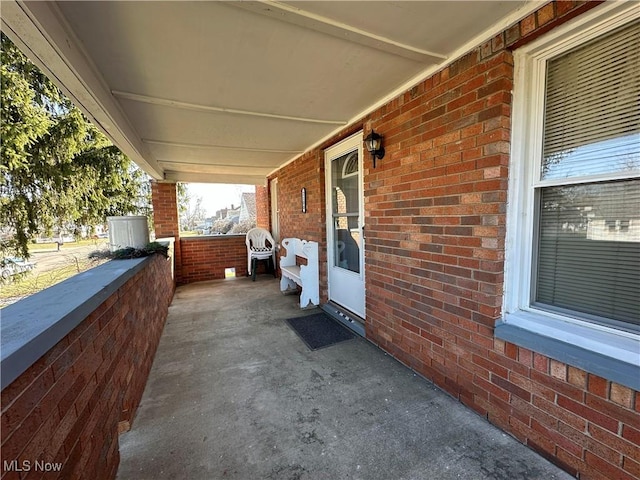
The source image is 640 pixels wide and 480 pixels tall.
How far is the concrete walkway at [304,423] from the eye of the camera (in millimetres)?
1502

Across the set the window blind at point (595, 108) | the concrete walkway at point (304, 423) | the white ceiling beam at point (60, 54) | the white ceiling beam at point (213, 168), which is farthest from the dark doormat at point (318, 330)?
the white ceiling beam at point (213, 168)

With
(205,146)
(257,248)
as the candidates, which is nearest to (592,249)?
(205,146)

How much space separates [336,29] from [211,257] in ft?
18.9

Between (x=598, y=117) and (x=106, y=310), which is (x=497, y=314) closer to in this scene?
(x=598, y=117)

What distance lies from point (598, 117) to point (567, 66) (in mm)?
349

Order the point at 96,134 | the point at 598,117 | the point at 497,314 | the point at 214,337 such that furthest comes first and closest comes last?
the point at 96,134, the point at 214,337, the point at 497,314, the point at 598,117

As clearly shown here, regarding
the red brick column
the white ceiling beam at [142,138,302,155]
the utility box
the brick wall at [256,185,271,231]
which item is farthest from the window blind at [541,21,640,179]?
the red brick column

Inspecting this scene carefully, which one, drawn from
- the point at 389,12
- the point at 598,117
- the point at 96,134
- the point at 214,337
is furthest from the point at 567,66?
the point at 96,134

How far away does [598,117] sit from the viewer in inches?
56.4

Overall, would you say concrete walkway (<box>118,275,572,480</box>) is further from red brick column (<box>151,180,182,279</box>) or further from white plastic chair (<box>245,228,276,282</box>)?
red brick column (<box>151,180,182,279</box>)

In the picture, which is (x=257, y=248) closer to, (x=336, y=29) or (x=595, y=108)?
(x=336, y=29)

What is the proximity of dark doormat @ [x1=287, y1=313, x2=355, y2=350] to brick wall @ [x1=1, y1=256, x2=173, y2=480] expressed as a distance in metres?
1.59

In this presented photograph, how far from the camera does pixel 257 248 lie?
6402mm

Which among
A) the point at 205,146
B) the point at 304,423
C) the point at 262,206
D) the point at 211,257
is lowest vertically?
the point at 304,423
